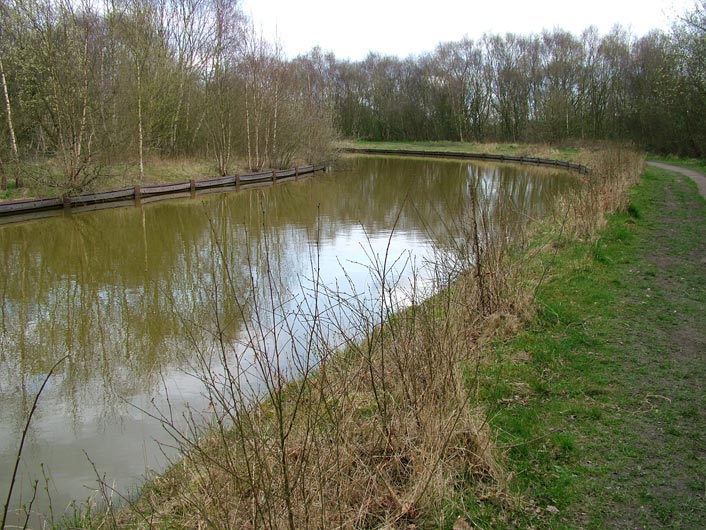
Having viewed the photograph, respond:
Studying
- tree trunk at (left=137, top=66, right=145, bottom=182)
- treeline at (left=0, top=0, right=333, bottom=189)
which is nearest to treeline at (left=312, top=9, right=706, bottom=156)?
treeline at (left=0, top=0, right=333, bottom=189)

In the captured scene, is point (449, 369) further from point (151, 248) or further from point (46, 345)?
point (151, 248)

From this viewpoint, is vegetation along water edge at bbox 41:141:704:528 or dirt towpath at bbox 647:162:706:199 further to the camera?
dirt towpath at bbox 647:162:706:199

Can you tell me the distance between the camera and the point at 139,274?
385 inches

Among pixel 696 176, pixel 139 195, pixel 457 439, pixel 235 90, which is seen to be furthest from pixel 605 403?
pixel 235 90

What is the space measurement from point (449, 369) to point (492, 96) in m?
55.1

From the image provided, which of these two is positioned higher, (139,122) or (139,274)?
(139,122)

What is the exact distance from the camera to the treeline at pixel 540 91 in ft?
94.1

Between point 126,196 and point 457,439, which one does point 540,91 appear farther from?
point 457,439

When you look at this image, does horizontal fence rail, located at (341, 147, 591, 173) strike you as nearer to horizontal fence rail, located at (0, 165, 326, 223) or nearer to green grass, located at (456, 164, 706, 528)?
horizontal fence rail, located at (0, 165, 326, 223)

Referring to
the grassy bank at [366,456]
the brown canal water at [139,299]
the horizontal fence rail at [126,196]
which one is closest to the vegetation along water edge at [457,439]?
the grassy bank at [366,456]

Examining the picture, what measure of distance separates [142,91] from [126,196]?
5217 mm

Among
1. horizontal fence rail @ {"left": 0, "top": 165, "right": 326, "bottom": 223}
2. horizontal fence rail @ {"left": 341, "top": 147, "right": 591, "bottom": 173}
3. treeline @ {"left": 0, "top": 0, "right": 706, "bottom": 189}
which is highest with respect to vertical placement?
treeline @ {"left": 0, "top": 0, "right": 706, "bottom": 189}

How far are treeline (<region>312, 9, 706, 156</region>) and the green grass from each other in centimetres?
1925

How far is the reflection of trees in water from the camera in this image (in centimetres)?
582
